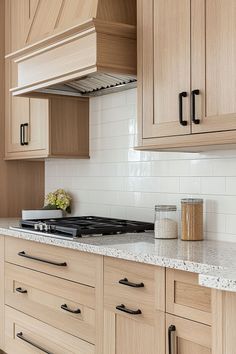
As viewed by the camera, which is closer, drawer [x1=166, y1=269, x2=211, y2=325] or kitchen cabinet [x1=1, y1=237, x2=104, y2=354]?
drawer [x1=166, y1=269, x2=211, y2=325]

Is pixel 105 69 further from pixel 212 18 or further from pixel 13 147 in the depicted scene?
pixel 13 147

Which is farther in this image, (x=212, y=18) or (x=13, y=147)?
(x=13, y=147)

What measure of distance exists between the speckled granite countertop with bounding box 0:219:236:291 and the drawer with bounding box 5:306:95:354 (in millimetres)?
452

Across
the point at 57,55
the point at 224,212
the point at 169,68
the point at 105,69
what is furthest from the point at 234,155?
the point at 57,55

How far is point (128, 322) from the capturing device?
7.69 ft

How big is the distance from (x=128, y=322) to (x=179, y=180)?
922 mm

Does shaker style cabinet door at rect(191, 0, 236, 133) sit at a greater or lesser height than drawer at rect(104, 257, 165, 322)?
greater

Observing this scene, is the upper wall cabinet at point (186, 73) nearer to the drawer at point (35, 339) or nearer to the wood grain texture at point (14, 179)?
the drawer at point (35, 339)

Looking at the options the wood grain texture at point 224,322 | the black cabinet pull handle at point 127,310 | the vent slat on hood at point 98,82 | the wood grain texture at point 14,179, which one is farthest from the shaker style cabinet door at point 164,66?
the wood grain texture at point 14,179

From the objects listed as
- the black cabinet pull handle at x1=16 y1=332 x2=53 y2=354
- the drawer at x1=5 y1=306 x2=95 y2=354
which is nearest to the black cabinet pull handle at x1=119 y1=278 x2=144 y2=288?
the drawer at x1=5 y1=306 x2=95 y2=354

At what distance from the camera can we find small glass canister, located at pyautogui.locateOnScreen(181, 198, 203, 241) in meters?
2.66

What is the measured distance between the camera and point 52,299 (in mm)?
2877

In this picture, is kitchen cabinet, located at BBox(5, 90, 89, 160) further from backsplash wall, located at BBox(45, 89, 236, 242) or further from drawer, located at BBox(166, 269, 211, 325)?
drawer, located at BBox(166, 269, 211, 325)

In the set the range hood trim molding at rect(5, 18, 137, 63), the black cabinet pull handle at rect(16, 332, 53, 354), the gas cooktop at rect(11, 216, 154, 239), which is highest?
the range hood trim molding at rect(5, 18, 137, 63)
